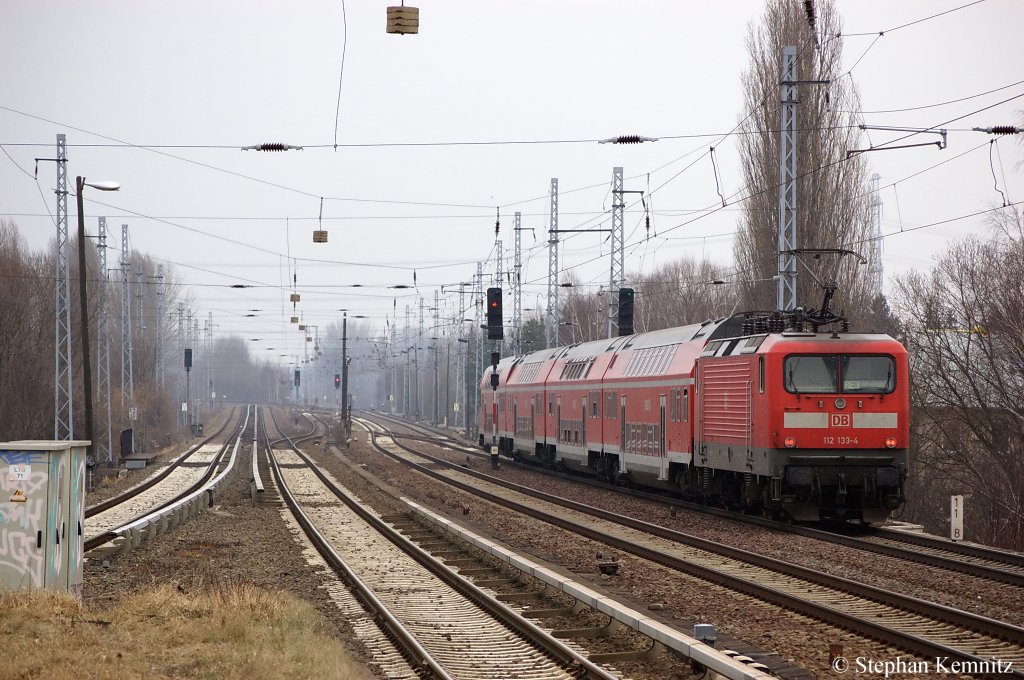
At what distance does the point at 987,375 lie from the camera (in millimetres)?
32562

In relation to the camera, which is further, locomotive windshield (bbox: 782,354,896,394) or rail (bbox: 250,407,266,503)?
rail (bbox: 250,407,266,503)

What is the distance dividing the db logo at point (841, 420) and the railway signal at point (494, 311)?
19801mm

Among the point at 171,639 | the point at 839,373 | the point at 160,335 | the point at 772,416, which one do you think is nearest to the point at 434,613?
the point at 171,639

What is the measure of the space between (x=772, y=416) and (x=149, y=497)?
20.3 m

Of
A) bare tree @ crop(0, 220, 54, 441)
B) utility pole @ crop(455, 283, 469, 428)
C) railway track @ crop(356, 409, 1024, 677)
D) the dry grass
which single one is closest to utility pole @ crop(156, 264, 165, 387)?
bare tree @ crop(0, 220, 54, 441)

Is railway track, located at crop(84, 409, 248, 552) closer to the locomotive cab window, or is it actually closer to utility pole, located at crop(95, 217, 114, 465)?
utility pole, located at crop(95, 217, 114, 465)

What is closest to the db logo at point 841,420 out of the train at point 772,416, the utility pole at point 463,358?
the train at point 772,416

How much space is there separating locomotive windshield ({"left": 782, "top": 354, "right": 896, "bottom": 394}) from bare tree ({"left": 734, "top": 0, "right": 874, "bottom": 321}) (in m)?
16.7

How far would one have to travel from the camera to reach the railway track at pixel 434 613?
1028 cm

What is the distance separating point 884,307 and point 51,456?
143ft

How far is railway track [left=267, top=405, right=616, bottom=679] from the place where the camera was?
10281 millimetres

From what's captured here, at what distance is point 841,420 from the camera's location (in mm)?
20000

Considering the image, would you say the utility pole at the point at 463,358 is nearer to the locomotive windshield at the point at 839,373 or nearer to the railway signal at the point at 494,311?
the railway signal at the point at 494,311

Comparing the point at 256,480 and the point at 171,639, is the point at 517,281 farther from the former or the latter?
the point at 171,639
